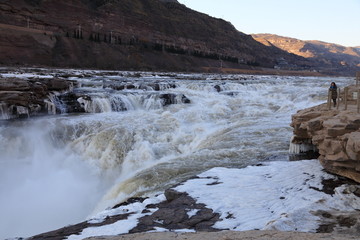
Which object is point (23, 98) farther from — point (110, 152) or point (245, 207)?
point (245, 207)

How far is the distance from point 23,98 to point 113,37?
47797 mm

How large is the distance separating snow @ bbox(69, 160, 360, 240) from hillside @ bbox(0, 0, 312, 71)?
1415 inches

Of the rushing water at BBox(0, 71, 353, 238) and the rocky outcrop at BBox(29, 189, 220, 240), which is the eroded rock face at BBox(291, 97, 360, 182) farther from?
the rocky outcrop at BBox(29, 189, 220, 240)

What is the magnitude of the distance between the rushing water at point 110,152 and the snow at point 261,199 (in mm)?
1119

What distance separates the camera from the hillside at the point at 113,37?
41.7 metres

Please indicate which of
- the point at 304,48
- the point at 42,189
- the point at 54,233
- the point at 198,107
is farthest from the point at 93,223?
the point at 304,48

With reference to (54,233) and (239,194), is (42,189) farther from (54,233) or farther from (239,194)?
(239,194)

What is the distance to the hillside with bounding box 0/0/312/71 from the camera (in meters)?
41.7

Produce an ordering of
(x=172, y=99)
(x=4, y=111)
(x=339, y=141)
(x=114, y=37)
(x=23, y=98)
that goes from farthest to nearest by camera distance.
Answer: (x=114, y=37), (x=172, y=99), (x=23, y=98), (x=4, y=111), (x=339, y=141)

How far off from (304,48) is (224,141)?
195m

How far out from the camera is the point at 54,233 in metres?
4.93

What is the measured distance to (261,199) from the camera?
5.81 m

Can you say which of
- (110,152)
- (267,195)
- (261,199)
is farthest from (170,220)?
(110,152)

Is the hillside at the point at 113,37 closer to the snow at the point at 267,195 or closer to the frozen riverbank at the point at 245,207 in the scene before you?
the snow at the point at 267,195
